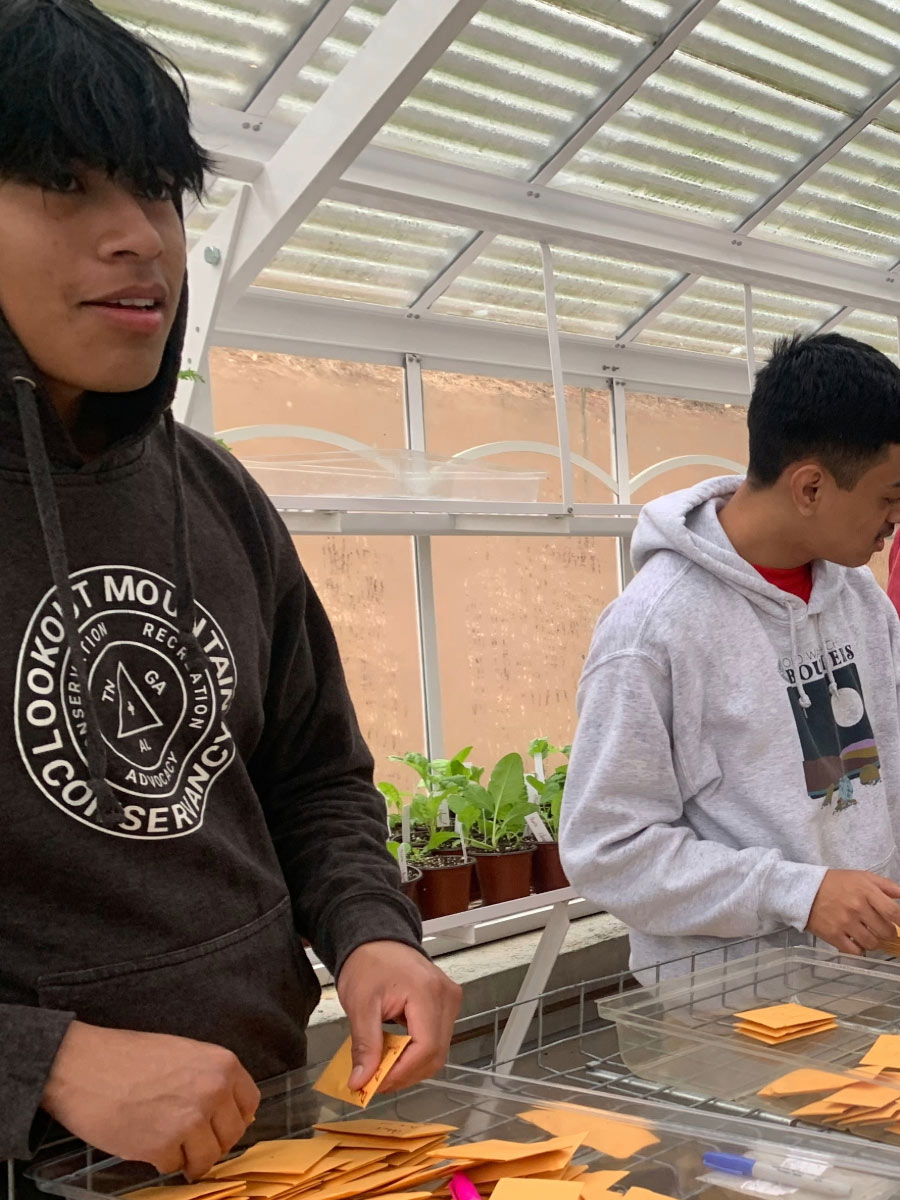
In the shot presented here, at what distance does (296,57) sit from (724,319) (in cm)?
177

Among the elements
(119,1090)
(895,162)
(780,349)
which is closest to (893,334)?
(895,162)

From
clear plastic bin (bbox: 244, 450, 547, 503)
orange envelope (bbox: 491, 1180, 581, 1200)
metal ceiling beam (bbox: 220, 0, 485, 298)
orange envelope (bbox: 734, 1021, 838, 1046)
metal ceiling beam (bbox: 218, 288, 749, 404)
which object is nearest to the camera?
orange envelope (bbox: 491, 1180, 581, 1200)

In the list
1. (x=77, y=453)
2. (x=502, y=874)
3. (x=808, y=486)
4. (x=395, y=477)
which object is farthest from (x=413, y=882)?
(x=77, y=453)

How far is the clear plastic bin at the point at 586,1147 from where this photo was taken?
0.67 meters

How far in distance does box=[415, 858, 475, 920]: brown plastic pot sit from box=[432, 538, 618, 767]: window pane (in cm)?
86

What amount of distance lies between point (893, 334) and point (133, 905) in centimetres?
392

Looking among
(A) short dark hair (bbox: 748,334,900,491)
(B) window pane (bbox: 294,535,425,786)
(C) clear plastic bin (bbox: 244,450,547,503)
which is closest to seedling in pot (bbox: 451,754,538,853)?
(B) window pane (bbox: 294,535,425,786)

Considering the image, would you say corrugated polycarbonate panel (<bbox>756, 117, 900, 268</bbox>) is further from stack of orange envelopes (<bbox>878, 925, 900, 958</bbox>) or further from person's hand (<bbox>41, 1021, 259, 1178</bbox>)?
person's hand (<bbox>41, 1021, 259, 1178</bbox>)

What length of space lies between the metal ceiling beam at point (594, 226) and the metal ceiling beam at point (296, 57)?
0.19m

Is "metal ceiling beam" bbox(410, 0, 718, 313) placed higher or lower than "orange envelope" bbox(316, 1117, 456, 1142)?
higher

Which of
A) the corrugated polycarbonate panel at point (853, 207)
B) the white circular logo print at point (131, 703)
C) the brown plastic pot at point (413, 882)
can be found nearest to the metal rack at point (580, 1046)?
the white circular logo print at point (131, 703)

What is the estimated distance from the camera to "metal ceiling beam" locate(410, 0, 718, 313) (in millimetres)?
2639

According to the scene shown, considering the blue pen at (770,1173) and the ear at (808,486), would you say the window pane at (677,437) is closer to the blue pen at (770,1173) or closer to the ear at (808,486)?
the ear at (808,486)

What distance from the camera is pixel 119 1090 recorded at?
688 millimetres
